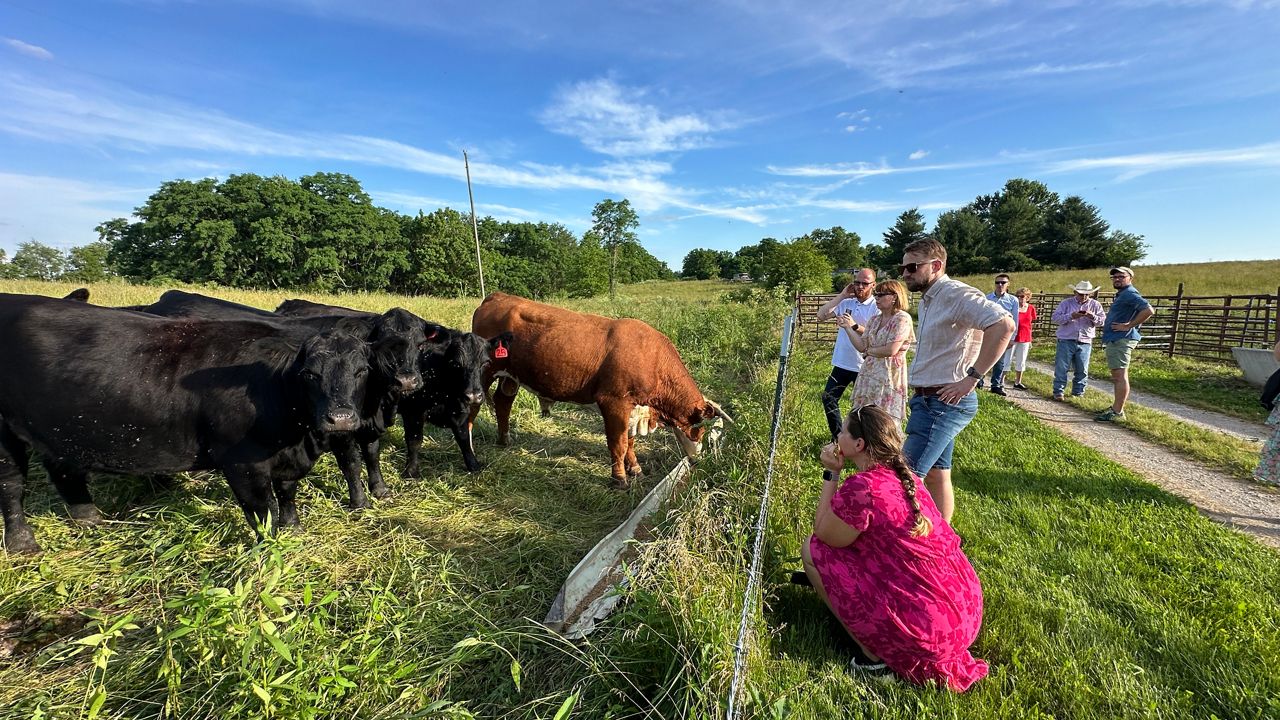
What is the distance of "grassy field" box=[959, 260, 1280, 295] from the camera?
27.4m

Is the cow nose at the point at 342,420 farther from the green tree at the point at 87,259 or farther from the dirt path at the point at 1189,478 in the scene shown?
the green tree at the point at 87,259

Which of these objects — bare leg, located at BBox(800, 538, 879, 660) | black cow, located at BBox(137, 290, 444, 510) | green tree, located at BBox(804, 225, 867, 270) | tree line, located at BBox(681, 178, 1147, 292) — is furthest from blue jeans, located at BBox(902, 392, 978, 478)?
green tree, located at BBox(804, 225, 867, 270)

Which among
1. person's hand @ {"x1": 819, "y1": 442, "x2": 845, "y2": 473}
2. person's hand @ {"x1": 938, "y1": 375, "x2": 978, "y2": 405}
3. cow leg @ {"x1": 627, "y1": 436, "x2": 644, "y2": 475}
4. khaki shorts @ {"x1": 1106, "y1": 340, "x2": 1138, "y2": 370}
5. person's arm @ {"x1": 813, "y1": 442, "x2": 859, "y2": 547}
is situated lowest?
cow leg @ {"x1": 627, "y1": 436, "x2": 644, "y2": 475}

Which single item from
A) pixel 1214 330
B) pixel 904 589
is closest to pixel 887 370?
pixel 904 589

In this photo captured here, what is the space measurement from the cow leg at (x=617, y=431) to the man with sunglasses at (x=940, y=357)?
262 cm

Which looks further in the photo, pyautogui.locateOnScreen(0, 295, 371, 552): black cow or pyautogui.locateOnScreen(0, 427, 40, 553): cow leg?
pyautogui.locateOnScreen(0, 427, 40, 553): cow leg

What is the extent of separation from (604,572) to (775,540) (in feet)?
4.33

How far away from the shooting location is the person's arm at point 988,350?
2.87 m

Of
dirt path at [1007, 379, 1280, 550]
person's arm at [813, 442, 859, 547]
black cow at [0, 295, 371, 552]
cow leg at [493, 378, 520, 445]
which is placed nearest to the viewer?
person's arm at [813, 442, 859, 547]

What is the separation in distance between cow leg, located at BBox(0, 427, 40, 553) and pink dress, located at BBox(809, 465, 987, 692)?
520 cm

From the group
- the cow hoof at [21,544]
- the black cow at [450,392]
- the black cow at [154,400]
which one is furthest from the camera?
the black cow at [450,392]

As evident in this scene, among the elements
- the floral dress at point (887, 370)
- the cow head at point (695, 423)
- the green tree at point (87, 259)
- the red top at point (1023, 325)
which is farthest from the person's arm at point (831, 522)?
the green tree at point (87, 259)

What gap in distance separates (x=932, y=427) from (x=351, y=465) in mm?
4288

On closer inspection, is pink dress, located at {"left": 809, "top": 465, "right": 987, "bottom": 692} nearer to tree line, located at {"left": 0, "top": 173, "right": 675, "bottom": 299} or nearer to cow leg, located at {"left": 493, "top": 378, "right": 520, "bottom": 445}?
cow leg, located at {"left": 493, "top": 378, "right": 520, "bottom": 445}
